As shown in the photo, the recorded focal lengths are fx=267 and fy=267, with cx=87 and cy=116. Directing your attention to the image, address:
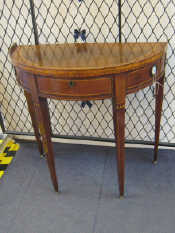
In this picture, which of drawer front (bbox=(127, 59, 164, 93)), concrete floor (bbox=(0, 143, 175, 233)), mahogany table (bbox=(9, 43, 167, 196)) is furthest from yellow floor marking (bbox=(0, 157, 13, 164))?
drawer front (bbox=(127, 59, 164, 93))

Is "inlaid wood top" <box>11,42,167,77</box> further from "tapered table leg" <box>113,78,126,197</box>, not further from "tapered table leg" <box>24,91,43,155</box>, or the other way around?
"tapered table leg" <box>24,91,43,155</box>

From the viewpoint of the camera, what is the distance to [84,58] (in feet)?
3.38

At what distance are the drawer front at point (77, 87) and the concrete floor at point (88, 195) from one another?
569 millimetres

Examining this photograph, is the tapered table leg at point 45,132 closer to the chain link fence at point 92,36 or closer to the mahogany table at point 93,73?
the mahogany table at point 93,73

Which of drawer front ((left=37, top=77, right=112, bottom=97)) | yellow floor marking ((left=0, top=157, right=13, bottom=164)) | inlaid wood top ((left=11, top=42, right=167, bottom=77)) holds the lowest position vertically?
yellow floor marking ((left=0, top=157, right=13, bottom=164))

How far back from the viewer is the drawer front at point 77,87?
94cm

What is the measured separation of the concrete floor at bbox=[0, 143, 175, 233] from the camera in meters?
1.17

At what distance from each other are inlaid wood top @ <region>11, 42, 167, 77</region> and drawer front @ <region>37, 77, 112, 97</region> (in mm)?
30

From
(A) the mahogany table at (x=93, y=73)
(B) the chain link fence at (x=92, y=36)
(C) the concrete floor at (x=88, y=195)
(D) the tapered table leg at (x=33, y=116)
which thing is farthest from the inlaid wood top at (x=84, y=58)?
(C) the concrete floor at (x=88, y=195)

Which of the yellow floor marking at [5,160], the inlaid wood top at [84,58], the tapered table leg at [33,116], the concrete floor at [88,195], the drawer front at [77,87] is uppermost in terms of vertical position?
the inlaid wood top at [84,58]

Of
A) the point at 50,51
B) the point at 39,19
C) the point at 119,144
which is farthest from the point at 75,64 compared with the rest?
the point at 39,19

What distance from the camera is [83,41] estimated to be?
131 centimetres

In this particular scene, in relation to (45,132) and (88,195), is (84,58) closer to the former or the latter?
(45,132)

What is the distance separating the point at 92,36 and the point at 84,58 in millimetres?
325
